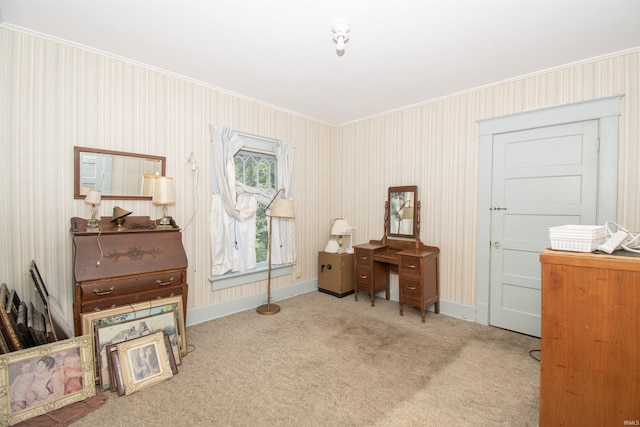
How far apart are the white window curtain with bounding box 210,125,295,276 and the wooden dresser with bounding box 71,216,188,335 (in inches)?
30.8

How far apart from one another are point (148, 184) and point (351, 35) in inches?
88.9

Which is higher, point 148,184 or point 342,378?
point 148,184

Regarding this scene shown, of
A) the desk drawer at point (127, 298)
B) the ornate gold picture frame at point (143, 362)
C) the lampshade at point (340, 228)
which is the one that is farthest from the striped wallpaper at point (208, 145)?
the ornate gold picture frame at point (143, 362)

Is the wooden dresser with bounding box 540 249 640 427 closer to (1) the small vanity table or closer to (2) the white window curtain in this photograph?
(1) the small vanity table

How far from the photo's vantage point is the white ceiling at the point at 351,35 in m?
2.01

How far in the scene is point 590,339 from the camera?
1225mm

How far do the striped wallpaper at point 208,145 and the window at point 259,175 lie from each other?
13.6 inches

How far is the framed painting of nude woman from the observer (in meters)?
1.75

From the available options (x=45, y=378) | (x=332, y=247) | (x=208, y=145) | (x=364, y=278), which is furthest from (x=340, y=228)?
(x=45, y=378)

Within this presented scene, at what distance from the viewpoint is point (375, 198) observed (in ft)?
14.3

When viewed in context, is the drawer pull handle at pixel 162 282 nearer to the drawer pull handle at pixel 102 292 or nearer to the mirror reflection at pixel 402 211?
the drawer pull handle at pixel 102 292

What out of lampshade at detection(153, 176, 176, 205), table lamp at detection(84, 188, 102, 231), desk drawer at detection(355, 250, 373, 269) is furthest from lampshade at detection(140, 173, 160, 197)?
desk drawer at detection(355, 250, 373, 269)

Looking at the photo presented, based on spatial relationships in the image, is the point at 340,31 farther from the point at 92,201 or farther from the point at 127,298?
the point at 127,298

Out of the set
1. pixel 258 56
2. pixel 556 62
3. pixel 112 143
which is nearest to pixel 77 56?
pixel 112 143
